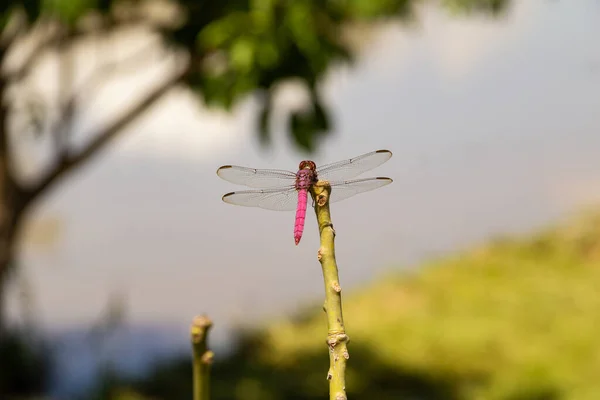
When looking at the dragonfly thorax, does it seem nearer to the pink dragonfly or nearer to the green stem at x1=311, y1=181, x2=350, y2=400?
the green stem at x1=311, y1=181, x2=350, y2=400

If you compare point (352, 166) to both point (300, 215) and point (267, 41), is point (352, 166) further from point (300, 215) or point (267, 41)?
point (267, 41)

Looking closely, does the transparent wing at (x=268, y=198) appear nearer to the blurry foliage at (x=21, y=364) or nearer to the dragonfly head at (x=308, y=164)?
the dragonfly head at (x=308, y=164)

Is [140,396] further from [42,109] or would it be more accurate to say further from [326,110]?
[326,110]

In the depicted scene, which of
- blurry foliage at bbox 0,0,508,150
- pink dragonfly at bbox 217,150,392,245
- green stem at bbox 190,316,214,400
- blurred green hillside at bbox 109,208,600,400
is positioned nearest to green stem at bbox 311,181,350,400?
green stem at bbox 190,316,214,400

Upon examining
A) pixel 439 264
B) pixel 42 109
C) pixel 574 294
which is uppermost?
pixel 42 109

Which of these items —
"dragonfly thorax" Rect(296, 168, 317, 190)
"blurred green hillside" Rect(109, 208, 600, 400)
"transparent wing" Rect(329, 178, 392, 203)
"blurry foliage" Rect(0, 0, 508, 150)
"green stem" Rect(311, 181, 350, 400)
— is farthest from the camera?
"blurred green hillside" Rect(109, 208, 600, 400)

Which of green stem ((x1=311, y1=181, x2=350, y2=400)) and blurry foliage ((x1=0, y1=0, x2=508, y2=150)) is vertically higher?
blurry foliage ((x1=0, y1=0, x2=508, y2=150))

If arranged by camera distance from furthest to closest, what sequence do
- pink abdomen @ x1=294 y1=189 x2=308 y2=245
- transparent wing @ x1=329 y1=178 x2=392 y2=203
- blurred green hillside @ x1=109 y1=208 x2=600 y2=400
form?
blurred green hillside @ x1=109 y1=208 x2=600 y2=400, transparent wing @ x1=329 y1=178 x2=392 y2=203, pink abdomen @ x1=294 y1=189 x2=308 y2=245

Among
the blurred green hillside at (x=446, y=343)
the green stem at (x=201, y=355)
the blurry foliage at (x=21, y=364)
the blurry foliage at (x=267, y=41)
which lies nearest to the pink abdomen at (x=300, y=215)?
the green stem at (x=201, y=355)

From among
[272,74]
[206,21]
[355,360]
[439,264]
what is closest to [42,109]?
[206,21]
